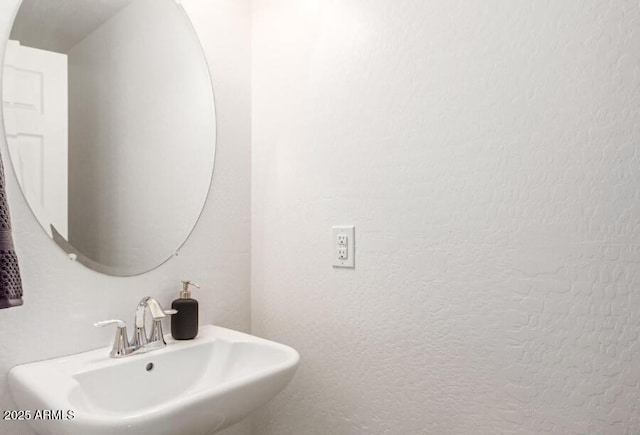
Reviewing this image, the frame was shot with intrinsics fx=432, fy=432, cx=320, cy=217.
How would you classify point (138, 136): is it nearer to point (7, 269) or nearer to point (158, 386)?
point (7, 269)

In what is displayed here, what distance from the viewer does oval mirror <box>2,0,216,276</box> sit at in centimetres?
110

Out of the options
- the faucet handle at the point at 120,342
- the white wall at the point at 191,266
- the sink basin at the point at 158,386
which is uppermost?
the white wall at the point at 191,266

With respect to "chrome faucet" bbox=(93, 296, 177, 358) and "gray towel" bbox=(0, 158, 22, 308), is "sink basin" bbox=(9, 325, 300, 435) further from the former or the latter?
"gray towel" bbox=(0, 158, 22, 308)

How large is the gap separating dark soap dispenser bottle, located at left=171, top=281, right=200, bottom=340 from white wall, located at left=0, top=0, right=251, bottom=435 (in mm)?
85

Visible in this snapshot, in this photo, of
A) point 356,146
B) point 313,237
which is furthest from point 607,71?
point 313,237

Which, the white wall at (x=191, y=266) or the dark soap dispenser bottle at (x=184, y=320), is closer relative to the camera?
the white wall at (x=191, y=266)

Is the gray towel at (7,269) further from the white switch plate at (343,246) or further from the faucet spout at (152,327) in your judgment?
the white switch plate at (343,246)

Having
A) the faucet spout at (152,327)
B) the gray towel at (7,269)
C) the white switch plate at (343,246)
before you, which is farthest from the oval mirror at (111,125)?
the white switch plate at (343,246)

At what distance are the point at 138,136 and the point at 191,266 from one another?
1.44 ft

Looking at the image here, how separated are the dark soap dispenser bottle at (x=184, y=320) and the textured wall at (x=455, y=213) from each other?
0.31m

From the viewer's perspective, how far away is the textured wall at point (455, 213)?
872 mm

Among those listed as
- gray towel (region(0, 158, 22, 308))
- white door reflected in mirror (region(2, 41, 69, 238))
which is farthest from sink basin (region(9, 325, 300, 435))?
white door reflected in mirror (region(2, 41, 69, 238))

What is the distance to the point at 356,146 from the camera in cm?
128

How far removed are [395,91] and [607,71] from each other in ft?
1.63
